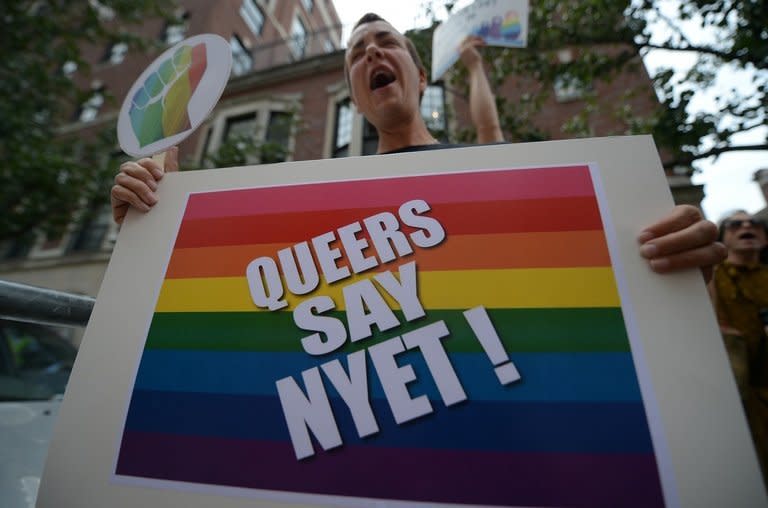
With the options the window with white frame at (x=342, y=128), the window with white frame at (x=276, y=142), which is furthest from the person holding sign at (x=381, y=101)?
the window with white frame at (x=342, y=128)

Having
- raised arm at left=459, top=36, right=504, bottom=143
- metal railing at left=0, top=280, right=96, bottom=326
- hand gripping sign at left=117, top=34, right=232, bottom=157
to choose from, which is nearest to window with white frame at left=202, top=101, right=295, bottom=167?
raised arm at left=459, top=36, right=504, bottom=143

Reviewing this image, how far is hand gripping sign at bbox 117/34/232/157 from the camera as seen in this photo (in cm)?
95

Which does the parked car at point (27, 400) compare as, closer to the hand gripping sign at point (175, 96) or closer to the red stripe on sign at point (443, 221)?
the red stripe on sign at point (443, 221)

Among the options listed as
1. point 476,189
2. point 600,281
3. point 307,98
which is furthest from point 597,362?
point 307,98

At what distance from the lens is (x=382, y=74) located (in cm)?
143

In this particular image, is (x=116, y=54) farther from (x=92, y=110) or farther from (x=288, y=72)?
(x=288, y=72)

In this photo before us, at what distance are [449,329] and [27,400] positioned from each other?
2.13m

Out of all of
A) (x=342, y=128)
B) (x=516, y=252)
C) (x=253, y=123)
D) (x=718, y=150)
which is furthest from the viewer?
(x=253, y=123)

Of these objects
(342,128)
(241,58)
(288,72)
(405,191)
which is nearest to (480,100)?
(405,191)

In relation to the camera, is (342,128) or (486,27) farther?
(342,128)

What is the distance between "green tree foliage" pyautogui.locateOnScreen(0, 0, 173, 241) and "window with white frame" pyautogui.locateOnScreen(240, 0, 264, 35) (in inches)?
314

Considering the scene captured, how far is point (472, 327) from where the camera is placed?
0.63 m

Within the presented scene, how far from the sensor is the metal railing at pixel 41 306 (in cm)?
80

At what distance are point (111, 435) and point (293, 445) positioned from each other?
36cm
